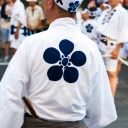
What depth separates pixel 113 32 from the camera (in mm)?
4906

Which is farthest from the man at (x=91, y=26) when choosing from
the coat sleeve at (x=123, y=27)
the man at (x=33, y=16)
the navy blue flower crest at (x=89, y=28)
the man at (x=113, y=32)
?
the coat sleeve at (x=123, y=27)

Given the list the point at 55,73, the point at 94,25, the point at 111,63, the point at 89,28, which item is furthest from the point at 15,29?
the point at 55,73

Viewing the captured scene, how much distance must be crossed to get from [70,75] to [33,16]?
7.29m

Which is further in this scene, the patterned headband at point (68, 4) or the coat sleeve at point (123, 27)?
the coat sleeve at point (123, 27)

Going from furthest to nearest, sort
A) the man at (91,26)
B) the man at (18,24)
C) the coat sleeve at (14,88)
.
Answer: the man at (18,24) → the man at (91,26) → the coat sleeve at (14,88)

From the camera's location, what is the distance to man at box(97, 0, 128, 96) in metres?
4.81

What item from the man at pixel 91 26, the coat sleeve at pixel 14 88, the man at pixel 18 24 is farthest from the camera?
the man at pixel 18 24

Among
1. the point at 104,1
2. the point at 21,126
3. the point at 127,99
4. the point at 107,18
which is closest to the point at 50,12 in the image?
the point at 21,126

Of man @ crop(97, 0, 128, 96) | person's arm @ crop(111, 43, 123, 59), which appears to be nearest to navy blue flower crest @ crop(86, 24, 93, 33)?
man @ crop(97, 0, 128, 96)

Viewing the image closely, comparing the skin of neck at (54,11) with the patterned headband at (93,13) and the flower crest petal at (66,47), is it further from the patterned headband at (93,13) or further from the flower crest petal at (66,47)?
the patterned headband at (93,13)

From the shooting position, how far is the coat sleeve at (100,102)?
6.48 ft

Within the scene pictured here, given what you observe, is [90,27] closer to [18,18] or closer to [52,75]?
[18,18]

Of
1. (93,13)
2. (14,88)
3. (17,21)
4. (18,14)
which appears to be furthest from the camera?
(17,21)

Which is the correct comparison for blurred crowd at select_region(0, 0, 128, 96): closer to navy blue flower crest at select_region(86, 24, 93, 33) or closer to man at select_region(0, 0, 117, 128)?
navy blue flower crest at select_region(86, 24, 93, 33)
